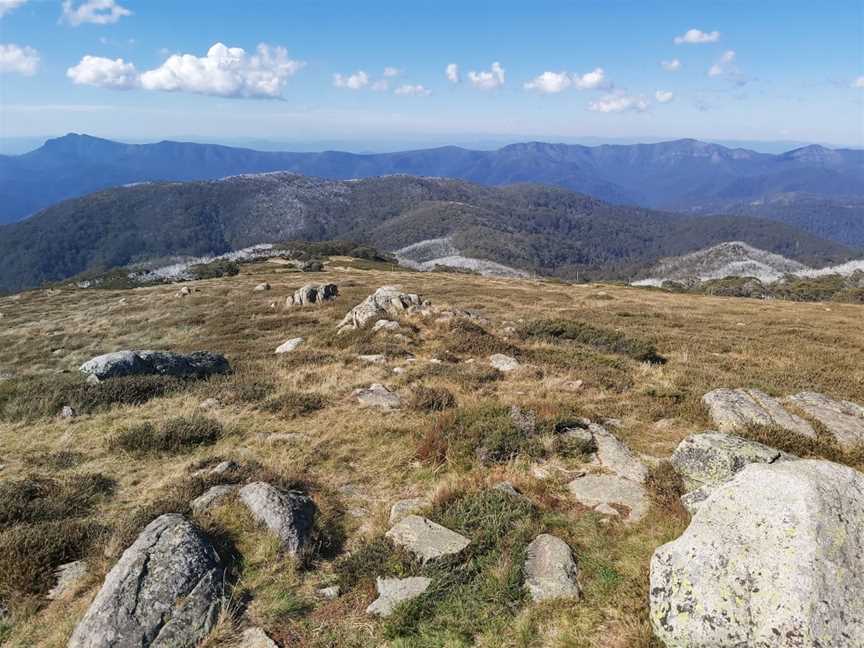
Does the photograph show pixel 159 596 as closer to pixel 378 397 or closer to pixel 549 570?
pixel 549 570

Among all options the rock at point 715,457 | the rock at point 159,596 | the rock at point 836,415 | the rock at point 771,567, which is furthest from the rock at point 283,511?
the rock at point 836,415

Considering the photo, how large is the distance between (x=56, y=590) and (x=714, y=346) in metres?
25.2

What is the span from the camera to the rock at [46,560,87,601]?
6.62 metres

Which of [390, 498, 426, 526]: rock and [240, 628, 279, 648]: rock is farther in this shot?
[390, 498, 426, 526]: rock

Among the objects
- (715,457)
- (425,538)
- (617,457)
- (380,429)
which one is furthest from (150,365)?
(715,457)

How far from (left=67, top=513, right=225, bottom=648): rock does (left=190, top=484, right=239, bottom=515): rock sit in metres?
1.25

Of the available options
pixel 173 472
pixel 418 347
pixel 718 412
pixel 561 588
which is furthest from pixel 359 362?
pixel 561 588

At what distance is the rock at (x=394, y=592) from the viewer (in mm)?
6105

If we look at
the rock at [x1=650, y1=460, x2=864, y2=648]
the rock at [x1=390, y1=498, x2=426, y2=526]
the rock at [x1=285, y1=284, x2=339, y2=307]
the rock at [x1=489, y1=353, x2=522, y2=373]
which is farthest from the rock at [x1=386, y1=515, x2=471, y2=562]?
the rock at [x1=285, y1=284, x2=339, y2=307]

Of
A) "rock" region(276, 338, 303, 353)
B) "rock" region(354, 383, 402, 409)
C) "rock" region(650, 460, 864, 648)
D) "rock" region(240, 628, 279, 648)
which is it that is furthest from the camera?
"rock" region(276, 338, 303, 353)

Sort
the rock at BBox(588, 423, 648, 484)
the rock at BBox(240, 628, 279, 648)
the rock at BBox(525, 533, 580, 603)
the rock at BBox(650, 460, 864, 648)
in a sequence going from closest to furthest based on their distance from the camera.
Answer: the rock at BBox(650, 460, 864, 648)
the rock at BBox(240, 628, 279, 648)
the rock at BBox(525, 533, 580, 603)
the rock at BBox(588, 423, 648, 484)

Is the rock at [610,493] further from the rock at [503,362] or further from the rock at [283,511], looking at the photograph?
the rock at [503,362]

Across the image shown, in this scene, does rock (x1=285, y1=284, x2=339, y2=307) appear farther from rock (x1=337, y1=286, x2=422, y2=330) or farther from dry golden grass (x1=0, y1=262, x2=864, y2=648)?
rock (x1=337, y1=286, x2=422, y2=330)

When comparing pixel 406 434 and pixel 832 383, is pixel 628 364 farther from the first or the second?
pixel 406 434
